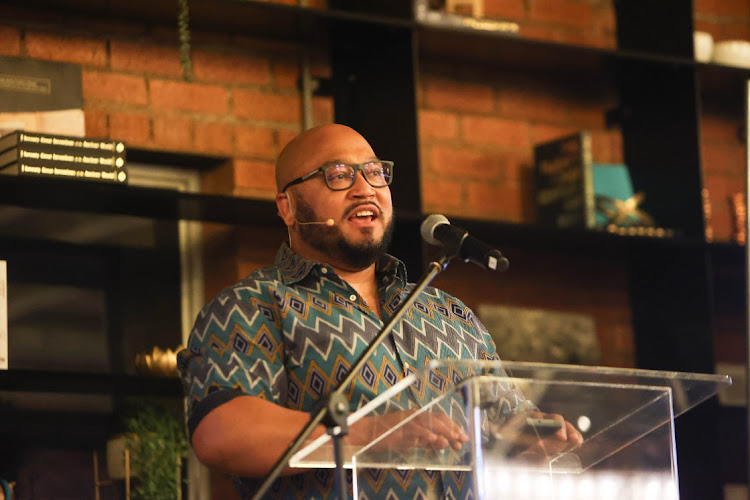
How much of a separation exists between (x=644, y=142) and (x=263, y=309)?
6.38 feet

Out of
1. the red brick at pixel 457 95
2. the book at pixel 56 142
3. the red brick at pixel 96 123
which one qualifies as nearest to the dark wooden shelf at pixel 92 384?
the book at pixel 56 142

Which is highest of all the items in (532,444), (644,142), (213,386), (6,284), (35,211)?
(644,142)

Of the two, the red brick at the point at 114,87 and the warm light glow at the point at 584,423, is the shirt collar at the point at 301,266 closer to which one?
the warm light glow at the point at 584,423

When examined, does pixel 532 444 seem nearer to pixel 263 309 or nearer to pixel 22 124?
pixel 263 309

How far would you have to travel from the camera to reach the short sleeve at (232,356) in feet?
7.11

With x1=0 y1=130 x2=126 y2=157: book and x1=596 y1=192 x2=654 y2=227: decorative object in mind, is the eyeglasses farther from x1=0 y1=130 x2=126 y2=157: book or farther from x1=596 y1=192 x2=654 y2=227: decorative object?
x1=596 y1=192 x2=654 y2=227: decorative object

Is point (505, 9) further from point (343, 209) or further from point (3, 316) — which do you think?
point (3, 316)

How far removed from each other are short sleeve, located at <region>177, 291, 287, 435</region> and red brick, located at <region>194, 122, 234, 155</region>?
1122mm

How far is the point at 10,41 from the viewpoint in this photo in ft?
10.4

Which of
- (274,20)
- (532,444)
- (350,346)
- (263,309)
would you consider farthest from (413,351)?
(274,20)

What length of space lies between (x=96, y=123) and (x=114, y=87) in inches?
4.6

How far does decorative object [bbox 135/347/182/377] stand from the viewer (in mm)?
3119

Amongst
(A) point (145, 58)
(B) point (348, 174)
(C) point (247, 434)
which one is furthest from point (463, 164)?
(C) point (247, 434)

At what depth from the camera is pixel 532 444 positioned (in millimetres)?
1820
